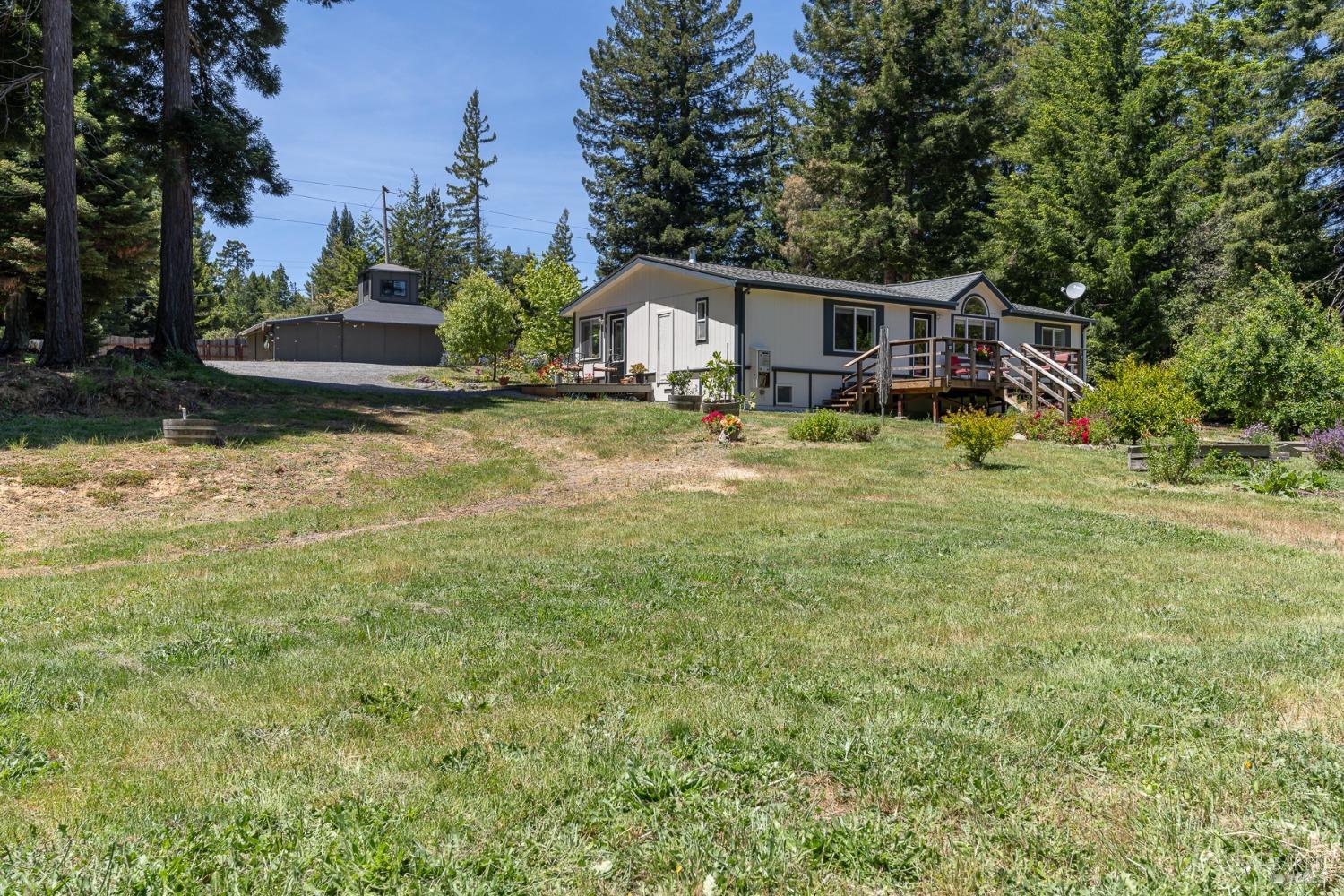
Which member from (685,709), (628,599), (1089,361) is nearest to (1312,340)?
(1089,361)

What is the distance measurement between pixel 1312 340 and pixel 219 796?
2078cm

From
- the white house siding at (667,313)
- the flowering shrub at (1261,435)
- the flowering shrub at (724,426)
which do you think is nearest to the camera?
the flowering shrub at (1261,435)

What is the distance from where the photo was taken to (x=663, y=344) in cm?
2500

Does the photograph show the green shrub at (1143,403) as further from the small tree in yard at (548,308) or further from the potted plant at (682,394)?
the small tree in yard at (548,308)

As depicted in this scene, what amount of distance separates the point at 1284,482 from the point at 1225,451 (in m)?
1.86

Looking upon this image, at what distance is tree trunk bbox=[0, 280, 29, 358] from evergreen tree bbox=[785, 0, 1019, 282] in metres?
28.3

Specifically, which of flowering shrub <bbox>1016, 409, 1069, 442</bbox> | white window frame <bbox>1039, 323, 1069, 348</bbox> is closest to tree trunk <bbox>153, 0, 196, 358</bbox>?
flowering shrub <bbox>1016, 409, 1069, 442</bbox>

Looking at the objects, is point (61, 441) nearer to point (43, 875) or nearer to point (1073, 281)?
point (43, 875)

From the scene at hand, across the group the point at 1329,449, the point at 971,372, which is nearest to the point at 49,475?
the point at 1329,449

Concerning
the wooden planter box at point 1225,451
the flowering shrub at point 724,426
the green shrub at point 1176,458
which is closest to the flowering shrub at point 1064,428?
the wooden planter box at point 1225,451

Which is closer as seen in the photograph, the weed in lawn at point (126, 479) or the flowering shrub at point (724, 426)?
the weed in lawn at point (126, 479)

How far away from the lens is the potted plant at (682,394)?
1997cm

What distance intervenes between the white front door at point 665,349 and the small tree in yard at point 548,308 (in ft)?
26.4

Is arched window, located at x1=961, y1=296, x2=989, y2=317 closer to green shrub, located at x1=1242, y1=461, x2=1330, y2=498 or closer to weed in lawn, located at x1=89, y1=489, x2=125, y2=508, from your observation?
green shrub, located at x1=1242, y1=461, x2=1330, y2=498
